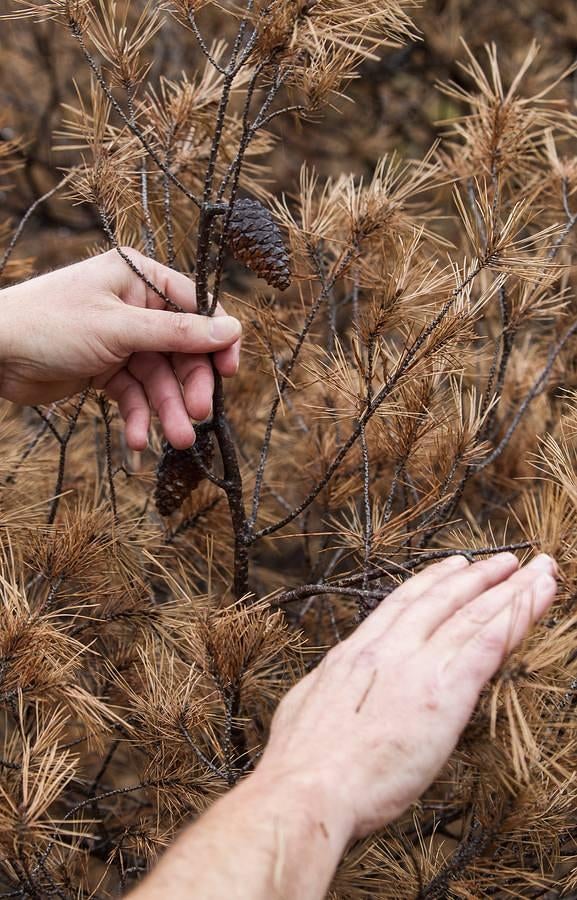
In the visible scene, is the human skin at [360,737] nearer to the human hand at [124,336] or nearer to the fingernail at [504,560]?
the fingernail at [504,560]

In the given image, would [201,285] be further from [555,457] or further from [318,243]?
[555,457]

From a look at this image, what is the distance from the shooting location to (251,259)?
697 millimetres

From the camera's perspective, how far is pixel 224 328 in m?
0.75

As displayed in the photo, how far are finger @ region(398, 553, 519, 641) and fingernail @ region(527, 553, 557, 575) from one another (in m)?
0.03

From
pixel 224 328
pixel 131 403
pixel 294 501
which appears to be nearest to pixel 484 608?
pixel 224 328

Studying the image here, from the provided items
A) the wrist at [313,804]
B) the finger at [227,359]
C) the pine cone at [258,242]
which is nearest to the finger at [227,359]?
the finger at [227,359]

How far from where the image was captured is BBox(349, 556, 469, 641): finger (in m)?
0.58

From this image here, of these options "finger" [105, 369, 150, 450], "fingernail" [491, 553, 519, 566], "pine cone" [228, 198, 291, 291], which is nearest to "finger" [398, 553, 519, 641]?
"fingernail" [491, 553, 519, 566]

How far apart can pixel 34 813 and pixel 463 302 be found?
49cm

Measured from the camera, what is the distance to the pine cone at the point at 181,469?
802 mm

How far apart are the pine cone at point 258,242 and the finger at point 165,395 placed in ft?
0.55

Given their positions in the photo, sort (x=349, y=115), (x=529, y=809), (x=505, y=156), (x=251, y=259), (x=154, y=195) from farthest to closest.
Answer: (x=349, y=115) < (x=154, y=195) < (x=505, y=156) < (x=251, y=259) < (x=529, y=809)

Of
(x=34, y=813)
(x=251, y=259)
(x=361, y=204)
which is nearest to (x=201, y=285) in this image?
(x=251, y=259)

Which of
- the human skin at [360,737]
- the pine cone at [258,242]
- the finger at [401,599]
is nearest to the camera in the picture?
the human skin at [360,737]
